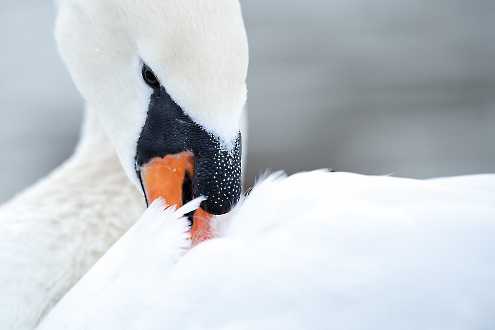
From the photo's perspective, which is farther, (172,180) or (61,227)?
(61,227)

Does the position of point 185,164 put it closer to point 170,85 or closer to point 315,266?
point 170,85

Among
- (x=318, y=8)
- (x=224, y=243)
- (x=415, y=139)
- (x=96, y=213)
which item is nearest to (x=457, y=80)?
(x=415, y=139)

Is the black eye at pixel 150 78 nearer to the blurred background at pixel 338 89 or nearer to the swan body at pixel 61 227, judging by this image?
the swan body at pixel 61 227

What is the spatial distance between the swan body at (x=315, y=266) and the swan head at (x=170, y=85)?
99 mm

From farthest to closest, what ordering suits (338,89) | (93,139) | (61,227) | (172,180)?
(338,89) < (93,139) < (61,227) < (172,180)

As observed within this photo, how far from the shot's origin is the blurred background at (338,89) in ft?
17.0

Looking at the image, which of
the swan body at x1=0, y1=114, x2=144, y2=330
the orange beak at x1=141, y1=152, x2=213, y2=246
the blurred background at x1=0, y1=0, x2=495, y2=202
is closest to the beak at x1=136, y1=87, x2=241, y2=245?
the orange beak at x1=141, y1=152, x2=213, y2=246

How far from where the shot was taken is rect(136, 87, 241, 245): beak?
1604 mm

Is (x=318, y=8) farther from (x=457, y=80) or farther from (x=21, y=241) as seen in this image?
(x=21, y=241)

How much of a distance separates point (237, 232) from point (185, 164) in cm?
21

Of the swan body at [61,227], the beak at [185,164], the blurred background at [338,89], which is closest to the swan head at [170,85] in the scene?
the beak at [185,164]

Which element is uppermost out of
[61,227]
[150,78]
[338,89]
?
[150,78]

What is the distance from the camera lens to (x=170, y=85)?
1694 millimetres

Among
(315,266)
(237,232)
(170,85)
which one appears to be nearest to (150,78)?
(170,85)
